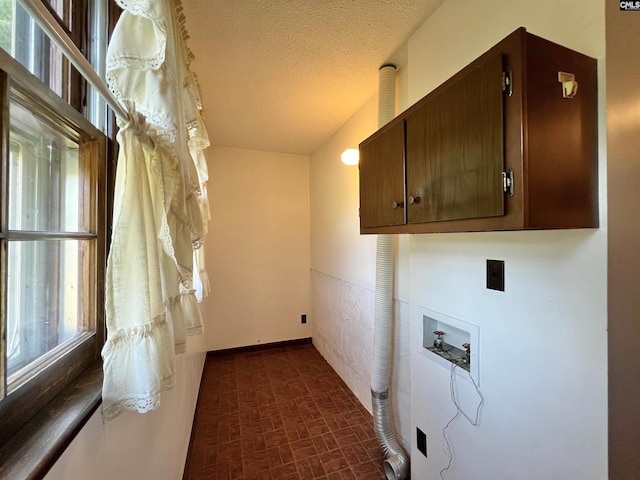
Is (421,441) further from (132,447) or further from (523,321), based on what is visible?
(132,447)

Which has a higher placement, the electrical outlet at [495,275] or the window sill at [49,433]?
the electrical outlet at [495,275]

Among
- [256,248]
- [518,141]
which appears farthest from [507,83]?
[256,248]

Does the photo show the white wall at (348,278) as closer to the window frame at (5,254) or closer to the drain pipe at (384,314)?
the drain pipe at (384,314)

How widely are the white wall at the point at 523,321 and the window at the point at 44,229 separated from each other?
1365 mm

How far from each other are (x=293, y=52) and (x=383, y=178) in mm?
925

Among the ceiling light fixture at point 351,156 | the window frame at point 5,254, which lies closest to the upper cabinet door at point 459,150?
the ceiling light fixture at point 351,156

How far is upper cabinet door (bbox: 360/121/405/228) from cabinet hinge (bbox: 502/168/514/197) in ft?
1.44

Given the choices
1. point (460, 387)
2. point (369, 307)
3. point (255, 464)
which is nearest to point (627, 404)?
point (460, 387)

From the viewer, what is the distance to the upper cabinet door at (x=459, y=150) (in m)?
0.70

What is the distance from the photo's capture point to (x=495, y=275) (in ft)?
3.22

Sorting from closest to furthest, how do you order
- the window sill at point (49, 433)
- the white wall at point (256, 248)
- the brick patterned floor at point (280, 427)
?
1. the window sill at point (49, 433)
2. the brick patterned floor at point (280, 427)
3. the white wall at point (256, 248)

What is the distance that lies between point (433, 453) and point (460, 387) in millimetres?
449

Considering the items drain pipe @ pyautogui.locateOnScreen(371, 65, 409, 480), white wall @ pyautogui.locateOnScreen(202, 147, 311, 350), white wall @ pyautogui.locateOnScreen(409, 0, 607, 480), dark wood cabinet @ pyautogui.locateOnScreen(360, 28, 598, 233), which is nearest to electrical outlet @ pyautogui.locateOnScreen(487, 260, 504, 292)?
white wall @ pyautogui.locateOnScreen(409, 0, 607, 480)

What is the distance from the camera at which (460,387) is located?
→ 112 cm
